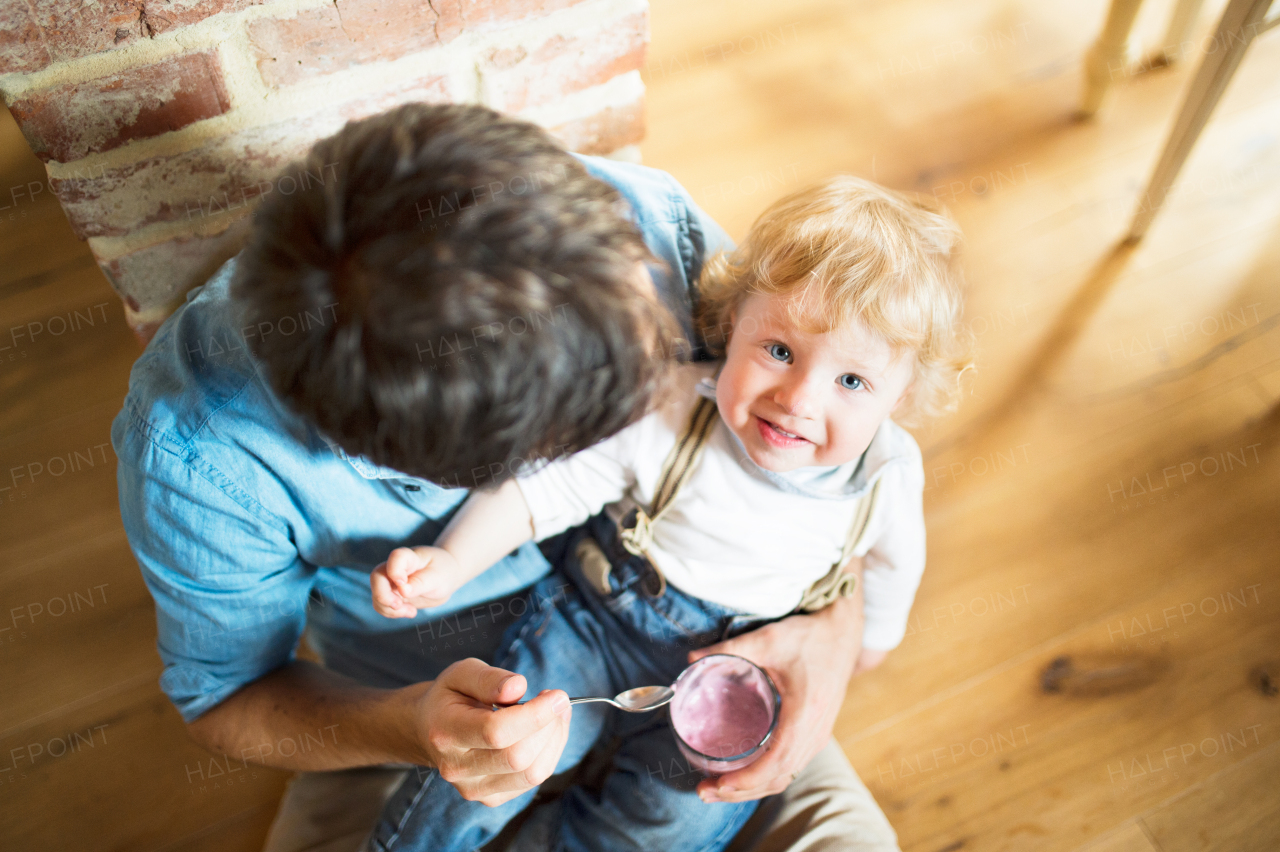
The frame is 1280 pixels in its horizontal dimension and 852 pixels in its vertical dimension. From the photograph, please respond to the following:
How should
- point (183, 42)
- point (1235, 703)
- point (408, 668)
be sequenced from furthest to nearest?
point (1235, 703), point (408, 668), point (183, 42)

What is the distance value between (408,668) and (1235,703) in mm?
1220

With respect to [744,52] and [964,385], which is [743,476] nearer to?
[964,385]

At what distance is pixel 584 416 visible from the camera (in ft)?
2.15

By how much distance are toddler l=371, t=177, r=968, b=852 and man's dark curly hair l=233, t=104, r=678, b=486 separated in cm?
28

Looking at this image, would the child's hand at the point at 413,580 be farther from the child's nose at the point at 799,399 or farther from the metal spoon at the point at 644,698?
the child's nose at the point at 799,399

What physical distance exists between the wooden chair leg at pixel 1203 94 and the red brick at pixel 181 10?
144 centimetres

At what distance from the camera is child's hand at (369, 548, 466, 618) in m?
0.84

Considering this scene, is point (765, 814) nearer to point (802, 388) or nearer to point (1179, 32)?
point (802, 388)

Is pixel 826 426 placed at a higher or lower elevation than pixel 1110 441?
higher

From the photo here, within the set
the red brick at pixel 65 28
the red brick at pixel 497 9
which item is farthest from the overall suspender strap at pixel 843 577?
the red brick at pixel 65 28

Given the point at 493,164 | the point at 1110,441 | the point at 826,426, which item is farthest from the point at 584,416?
the point at 1110,441

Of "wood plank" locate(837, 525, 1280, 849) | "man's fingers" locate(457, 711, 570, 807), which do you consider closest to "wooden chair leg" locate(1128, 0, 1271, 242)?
"wood plank" locate(837, 525, 1280, 849)

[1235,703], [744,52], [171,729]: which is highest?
[744,52]

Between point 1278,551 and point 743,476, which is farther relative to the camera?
point 1278,551
